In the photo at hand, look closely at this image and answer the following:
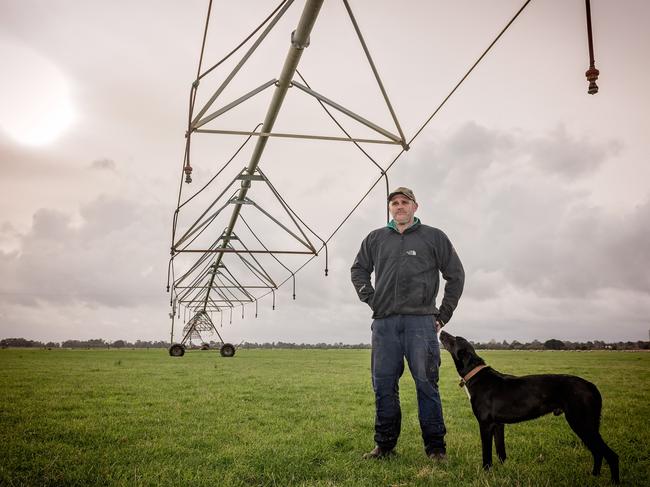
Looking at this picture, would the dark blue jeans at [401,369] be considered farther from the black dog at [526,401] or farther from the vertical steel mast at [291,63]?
the vertical steel mast at [291,63]

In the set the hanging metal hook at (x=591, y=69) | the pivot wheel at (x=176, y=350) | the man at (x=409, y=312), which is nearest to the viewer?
the hanging metal hook at (x=591, y=69)

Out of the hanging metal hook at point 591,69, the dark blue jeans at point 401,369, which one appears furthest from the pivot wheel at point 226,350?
the hanging metal hook at point 591,69

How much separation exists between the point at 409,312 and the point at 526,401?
4.40 ft

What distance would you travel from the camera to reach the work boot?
4.44 metres

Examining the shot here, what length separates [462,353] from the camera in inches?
183

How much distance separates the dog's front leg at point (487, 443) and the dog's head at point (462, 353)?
548mm

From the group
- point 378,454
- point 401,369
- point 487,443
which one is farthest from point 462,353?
point 378,454

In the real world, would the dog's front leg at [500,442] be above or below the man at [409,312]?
below

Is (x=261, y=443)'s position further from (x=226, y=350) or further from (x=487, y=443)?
(x=226, y=350)

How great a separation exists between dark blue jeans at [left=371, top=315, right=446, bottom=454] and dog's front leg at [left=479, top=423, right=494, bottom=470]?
40 centimetres

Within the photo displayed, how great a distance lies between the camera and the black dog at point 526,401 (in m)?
3.79

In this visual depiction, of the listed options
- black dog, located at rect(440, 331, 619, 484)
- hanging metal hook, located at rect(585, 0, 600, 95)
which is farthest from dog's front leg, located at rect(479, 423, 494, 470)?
hanging metal hook, located at rect(585, 0, 600, 95)

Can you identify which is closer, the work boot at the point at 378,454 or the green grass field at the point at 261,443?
the green grass field at the point at 261,443

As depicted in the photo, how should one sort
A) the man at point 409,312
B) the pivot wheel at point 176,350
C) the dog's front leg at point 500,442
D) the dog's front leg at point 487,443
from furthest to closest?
the pivot wheel at point 176,350, the man at point 409,312, the dog's front leg at point 500,442, the dog's front leg at point 487,443
